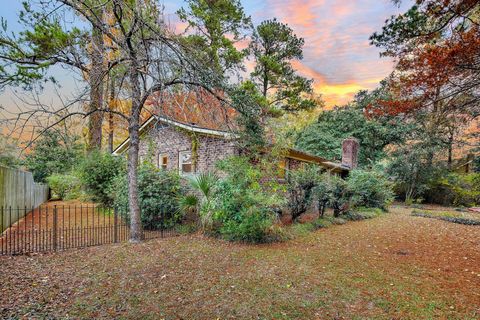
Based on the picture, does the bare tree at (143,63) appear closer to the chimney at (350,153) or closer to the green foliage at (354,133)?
the chimney at (350,153)

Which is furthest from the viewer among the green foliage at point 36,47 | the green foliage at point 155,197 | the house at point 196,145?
the house at point 196,145

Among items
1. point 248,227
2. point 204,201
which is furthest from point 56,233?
point 248,227

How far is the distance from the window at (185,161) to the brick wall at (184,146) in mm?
202

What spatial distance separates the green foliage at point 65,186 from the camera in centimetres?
1633

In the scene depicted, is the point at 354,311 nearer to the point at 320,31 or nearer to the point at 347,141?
the point at 320,31

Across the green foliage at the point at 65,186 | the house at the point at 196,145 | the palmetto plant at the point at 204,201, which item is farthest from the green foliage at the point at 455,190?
the green foliage at the point at 65,186

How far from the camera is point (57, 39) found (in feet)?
22.0

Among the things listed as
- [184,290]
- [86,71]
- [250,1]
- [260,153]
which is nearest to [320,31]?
[250,1]

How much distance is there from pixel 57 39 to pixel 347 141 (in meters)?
17.2

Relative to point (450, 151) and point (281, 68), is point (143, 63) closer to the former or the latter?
point (281, 68)

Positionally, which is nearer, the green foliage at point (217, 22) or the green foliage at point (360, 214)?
the green foliage at point (360, 214)

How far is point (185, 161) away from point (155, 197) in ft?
13.8

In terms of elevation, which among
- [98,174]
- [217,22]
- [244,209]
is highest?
[217,22]

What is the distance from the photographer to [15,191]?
928cm
